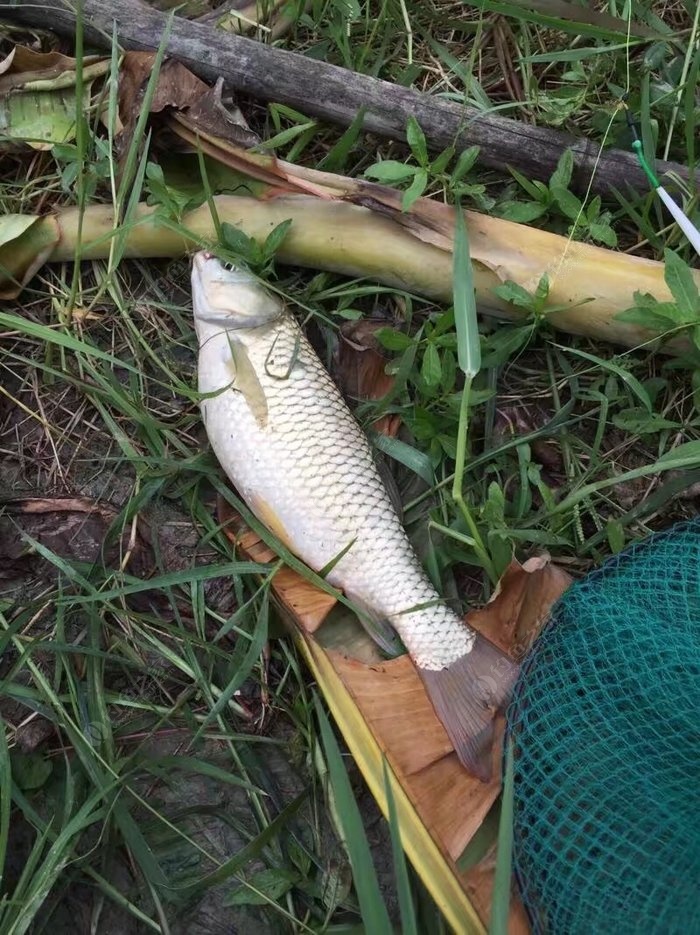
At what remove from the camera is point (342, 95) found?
216 centimetres

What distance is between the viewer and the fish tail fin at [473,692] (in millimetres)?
1831

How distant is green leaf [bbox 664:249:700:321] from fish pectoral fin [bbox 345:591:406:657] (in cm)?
105

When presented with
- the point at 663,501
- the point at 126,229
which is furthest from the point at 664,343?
the point at 126,229

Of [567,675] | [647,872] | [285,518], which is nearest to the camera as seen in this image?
[647,872]

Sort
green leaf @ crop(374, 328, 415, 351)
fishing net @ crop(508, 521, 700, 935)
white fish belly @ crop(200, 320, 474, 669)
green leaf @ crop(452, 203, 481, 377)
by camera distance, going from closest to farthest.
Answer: fishing net @ crop(508, 521, 700, 935), green leaf @ crop(452, 203, 481, 377), white fish belly @ crop(200, 320, 474, 669), green leaf @ crop(374, 328, 415, 351)

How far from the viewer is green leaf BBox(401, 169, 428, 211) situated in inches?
77.4

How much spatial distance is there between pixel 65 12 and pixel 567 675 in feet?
7.46

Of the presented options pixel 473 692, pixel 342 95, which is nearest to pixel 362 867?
pixel 473 692

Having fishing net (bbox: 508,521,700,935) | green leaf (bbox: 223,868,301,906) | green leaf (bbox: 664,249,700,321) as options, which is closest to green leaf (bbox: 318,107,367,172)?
green leaf (bbox: 664,249,700,321)

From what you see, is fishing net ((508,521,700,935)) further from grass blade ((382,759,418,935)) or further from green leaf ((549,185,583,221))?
green leaf ((549,185,583,221))

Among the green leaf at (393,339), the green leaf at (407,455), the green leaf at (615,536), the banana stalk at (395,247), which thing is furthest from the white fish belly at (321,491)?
the green leaf at (615,536)

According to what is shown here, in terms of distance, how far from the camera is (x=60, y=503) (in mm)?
2123

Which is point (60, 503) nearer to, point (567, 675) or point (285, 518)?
point (285, 518)

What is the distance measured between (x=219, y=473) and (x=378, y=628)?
23.8 inches
